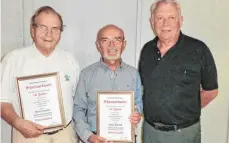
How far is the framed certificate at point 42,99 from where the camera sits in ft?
6.42

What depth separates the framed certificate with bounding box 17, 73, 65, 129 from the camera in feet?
6.42

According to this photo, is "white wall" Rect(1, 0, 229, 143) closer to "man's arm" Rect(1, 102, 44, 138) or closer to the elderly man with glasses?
the elderly man with glasses

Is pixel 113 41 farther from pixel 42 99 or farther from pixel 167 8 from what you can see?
pixel 42 99

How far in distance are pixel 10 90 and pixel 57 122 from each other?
420mm

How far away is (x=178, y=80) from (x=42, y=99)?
41.2 inches

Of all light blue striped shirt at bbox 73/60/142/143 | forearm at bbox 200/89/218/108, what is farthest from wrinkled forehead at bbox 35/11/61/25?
forearm at bbox 200/89/218/108

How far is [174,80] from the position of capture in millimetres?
2090

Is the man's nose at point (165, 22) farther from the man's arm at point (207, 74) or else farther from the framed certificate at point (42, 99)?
the framed certificate at point (42, 99)

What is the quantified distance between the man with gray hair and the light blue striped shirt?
0.54 feet

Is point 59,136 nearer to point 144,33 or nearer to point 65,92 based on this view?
point 65,92

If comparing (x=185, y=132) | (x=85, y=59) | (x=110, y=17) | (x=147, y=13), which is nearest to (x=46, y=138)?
(x=85, y=59)

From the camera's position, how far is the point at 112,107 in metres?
2.02

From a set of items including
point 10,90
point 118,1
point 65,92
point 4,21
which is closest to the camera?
point 10,90

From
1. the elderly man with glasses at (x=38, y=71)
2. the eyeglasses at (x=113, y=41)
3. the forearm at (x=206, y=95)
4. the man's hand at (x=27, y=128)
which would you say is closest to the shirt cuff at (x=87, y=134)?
the elderly man with glasses at (x=38, y=71)
